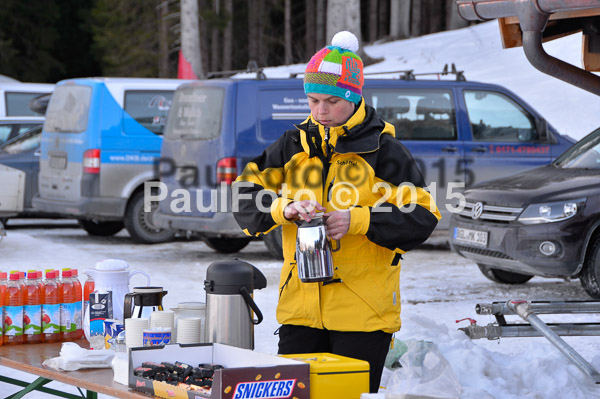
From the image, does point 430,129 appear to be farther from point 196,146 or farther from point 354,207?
point 354,207

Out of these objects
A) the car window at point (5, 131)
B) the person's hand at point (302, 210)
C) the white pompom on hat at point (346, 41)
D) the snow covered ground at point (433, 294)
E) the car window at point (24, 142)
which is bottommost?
the snow covered ground at point (433, 294)

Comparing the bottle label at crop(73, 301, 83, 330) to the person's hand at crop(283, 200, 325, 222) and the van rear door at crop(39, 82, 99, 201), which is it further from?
the van rear door at crop(39, 82, 99, 201)

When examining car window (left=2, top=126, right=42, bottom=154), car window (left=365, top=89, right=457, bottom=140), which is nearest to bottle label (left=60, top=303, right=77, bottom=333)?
car window (left=365, top=89, right=457, bottom=140)

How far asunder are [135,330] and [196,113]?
320 inches

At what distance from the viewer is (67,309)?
13.8 ft

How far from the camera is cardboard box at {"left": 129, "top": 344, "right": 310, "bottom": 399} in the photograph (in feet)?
9.42

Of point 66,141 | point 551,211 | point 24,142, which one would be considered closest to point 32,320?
point 551,211

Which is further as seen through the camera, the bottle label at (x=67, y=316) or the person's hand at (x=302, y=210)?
the bottle label at (x=67, y=316)

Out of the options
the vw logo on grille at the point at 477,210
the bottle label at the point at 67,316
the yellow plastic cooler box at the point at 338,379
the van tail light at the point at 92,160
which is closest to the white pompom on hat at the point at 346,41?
the yellow plastic cooler box at the point at 338,379

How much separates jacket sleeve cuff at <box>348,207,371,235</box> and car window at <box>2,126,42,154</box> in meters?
11.9

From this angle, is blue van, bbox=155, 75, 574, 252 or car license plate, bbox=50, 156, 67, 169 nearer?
blue van, bbox=155, 75, 574, 252

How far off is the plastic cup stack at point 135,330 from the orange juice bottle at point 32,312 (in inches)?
25.4

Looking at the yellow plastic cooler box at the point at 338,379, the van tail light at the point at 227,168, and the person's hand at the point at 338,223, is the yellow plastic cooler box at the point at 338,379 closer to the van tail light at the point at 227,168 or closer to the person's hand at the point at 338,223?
the person's hand at the point at 338,223

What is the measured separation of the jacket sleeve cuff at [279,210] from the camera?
3588mm
